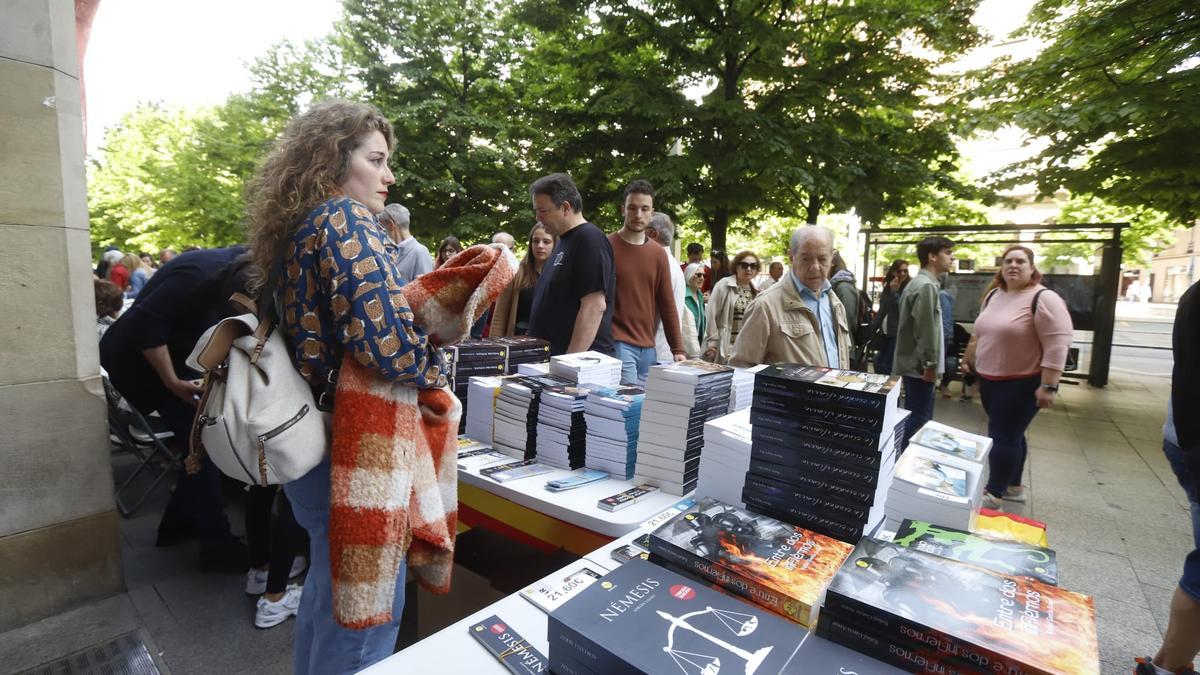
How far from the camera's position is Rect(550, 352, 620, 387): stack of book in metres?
2.40

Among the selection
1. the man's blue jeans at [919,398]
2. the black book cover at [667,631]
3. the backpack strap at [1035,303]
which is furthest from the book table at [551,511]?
the man's blue jeans at [919,398]

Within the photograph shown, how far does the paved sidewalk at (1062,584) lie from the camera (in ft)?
8.61

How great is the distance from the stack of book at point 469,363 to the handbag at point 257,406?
1105 millimetres

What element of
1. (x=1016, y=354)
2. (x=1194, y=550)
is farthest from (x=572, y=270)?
(x=1016, y=354)

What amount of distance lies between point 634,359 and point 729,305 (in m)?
2.94

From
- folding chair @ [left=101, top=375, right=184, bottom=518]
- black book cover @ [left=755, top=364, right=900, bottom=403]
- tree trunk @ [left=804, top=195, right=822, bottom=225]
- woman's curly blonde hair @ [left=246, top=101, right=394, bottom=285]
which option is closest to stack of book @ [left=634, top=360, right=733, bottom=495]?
black book cover @ [left=755, top=364, right=900, bottom=403]

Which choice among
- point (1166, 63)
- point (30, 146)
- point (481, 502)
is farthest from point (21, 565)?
point (1166, 63)

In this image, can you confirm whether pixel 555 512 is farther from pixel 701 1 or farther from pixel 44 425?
pixel 701 1

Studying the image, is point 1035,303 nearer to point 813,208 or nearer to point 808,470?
point 808,470

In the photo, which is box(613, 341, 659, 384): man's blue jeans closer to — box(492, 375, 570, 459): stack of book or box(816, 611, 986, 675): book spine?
box(492, 375, 570, 459): stack of book

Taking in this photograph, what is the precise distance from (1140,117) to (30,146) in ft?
27.7

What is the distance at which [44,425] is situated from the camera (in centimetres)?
277

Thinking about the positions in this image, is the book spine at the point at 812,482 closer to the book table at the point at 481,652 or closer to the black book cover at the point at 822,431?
the black book cover at the point at 822,431

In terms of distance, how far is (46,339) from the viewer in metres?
2.74
